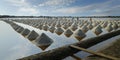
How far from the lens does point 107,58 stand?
4.97 m

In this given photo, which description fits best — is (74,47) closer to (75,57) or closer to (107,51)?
(75,57)

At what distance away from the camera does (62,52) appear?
229 inches

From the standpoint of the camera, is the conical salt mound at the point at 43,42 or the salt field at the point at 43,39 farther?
the conical salt mound at the point at 43,42

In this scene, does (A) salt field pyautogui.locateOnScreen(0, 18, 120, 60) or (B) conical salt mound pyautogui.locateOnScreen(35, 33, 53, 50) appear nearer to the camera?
(A) salt field pyautogui.locateOnScreen(0, 18, 120, 60)

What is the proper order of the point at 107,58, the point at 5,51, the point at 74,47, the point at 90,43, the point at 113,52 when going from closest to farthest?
the point at 107,58
the point at 113,52
the point at 74,47
the point at 90,43
the point at 5,51

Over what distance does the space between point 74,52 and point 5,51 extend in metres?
4.25

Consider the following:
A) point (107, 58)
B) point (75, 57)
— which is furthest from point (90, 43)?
point (107, 58)

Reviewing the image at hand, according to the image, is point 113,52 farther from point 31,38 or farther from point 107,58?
point 31,38

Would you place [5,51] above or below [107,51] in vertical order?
below

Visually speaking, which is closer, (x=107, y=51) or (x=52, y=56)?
(x=52, y=56)

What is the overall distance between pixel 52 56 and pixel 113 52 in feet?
6.52

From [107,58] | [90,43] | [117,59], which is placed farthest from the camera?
[90,43]

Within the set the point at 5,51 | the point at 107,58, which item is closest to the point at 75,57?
the point at 107,58

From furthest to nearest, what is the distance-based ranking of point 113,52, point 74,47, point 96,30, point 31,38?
1. point 96,30
2. point 31,38
3. point 74,47
4. point 113,52
